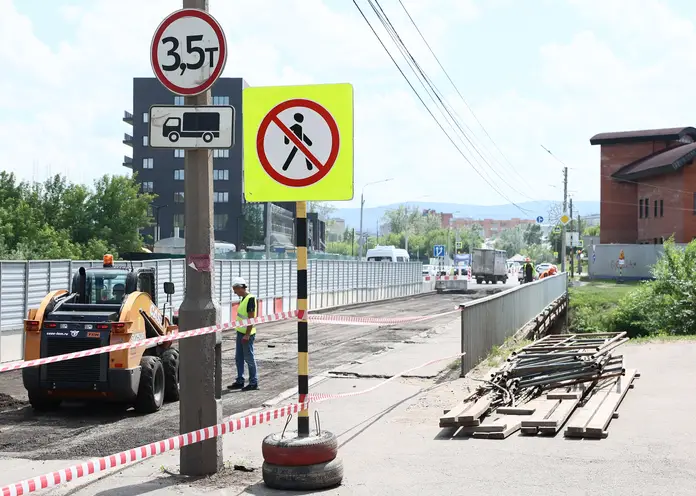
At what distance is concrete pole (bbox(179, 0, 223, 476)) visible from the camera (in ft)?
25.0

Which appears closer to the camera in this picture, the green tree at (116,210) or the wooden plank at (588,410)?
the wooden plank at (588,410)

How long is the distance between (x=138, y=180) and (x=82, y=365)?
10226 cm

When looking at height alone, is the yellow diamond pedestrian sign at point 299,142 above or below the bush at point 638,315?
above

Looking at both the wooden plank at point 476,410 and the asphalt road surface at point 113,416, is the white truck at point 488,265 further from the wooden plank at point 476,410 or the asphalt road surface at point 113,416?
the wooden plank at point 476,410

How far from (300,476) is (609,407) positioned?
4709mm

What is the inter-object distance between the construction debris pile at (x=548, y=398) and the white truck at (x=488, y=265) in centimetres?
6888

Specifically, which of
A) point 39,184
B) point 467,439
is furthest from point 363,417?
point 39,184

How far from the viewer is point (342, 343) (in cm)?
2338

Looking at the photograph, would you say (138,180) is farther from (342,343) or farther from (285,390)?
(285,390)

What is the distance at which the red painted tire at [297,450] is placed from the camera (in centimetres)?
726

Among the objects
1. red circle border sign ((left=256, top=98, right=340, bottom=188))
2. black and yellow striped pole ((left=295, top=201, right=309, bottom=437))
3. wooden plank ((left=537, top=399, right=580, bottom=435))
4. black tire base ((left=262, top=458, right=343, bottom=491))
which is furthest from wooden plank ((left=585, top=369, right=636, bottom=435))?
red circle border sign ((left=256, top=98, right=340, bottom=188))

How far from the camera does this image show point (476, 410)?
390 inches

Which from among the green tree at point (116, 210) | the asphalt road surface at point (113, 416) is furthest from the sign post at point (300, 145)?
the green tree at point (116, 210)

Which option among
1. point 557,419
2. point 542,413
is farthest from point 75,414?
point 557,419
